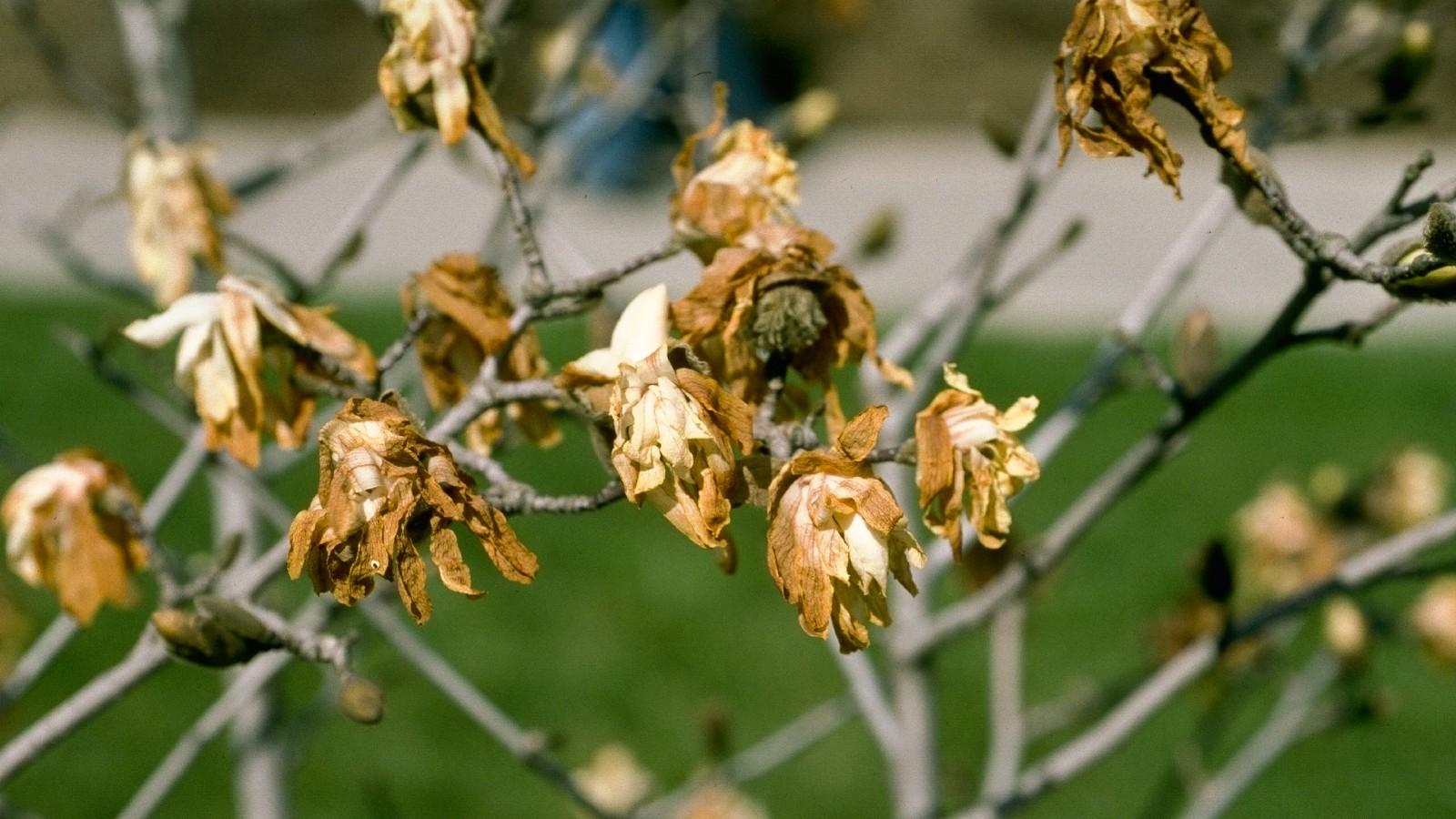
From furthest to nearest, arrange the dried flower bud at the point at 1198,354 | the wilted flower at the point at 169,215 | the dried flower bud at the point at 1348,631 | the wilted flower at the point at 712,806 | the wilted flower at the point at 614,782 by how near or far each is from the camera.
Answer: the wilted flower at the point at 614,782 → the wilted flower at the point at 712,806 → the dried flower bud at the point at 1348,631 → the wilted flower at the point at 169,215 → the dried flower bud at the point at 1198,354

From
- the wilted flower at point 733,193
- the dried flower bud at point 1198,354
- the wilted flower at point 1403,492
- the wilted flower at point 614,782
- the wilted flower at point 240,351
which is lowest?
the wilted flower at point 614,782

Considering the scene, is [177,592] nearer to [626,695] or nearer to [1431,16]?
[1431,16]

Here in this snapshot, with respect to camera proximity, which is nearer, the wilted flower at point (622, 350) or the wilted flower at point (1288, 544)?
the wilted flower at point (622, 350)

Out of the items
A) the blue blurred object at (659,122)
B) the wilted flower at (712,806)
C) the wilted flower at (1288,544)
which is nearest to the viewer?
the wilted flower at (1288,544)

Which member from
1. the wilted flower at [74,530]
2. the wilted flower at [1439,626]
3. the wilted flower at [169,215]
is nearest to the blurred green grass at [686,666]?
the wilted flower at [1439,626]

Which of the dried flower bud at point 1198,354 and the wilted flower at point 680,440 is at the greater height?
the wilted flower at point 680,440

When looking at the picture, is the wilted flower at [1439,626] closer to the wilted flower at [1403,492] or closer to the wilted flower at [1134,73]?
→ the wilted flower at [1403,492]

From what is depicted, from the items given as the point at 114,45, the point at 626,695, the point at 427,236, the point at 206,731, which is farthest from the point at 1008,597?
the point at 114,45
